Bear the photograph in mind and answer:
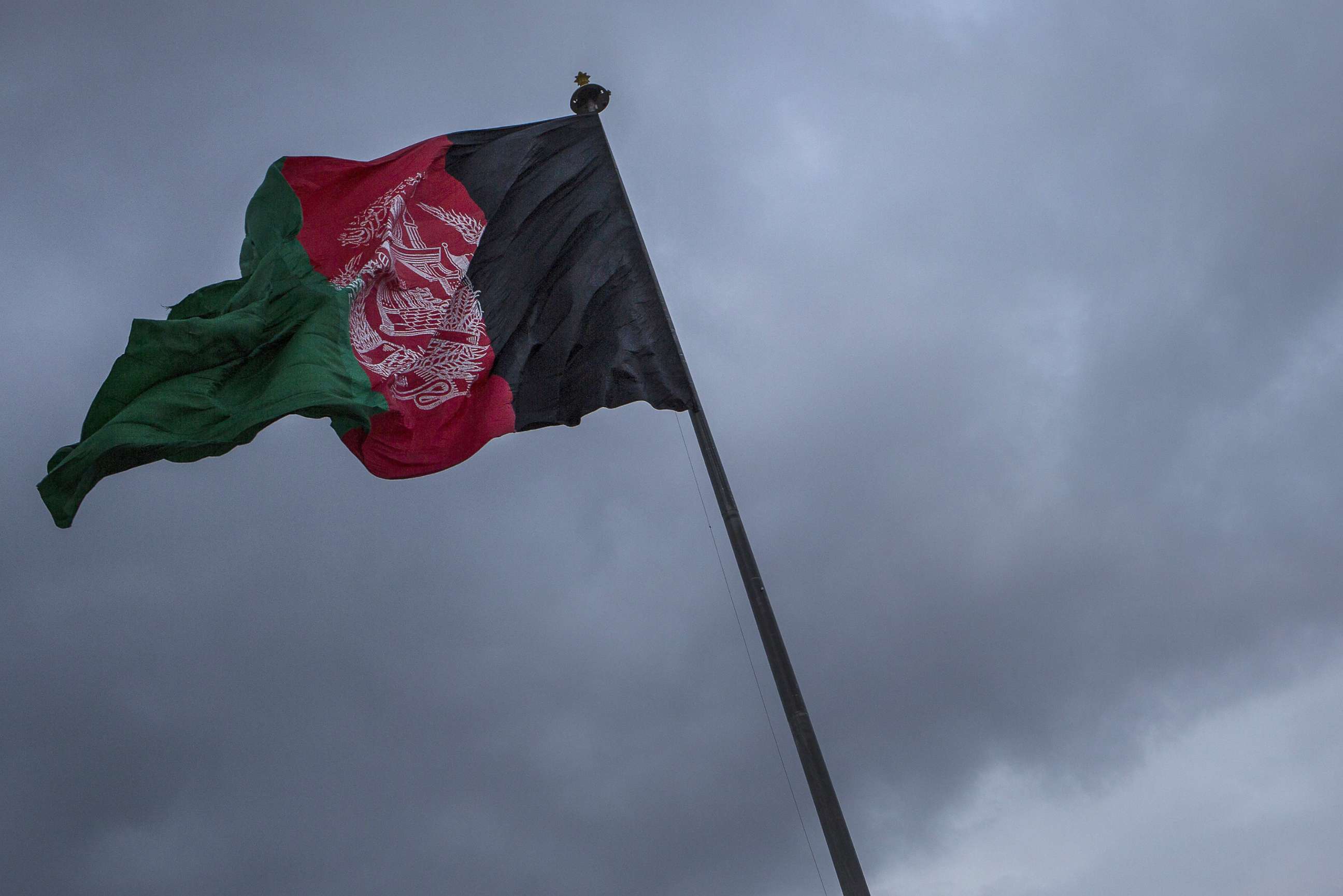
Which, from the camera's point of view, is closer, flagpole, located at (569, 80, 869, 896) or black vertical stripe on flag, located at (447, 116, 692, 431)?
flagpole, located at (569, 80, 869, 896)

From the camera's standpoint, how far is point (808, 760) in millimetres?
11305

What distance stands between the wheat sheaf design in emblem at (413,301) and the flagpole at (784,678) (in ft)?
11.0

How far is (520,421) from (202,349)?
13.5 feet

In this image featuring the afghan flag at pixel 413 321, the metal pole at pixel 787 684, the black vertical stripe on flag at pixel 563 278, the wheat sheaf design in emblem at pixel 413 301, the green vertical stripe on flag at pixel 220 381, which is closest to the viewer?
the metal pole at pixel 787 684

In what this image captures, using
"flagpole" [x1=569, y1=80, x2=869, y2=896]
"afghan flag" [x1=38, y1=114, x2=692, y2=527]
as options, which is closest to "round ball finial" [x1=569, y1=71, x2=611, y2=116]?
"afghan flag" [x1=38, y1=114, x2=692, y2=527]

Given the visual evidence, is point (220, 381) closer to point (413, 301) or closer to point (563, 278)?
point (413, 301)

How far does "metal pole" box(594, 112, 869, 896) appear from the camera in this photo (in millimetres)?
10648

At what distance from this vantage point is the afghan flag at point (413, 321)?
14.5 meters

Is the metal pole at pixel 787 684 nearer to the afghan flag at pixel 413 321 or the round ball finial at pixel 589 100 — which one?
the afghan flag at pixel 413 321

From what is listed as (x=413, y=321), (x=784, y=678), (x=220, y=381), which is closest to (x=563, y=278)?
(x=413, y=321)

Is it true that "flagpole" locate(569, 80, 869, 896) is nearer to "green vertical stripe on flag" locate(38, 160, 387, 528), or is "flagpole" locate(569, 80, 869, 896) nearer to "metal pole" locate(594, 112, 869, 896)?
"metal pole" locate(594, 112, 869, 896)

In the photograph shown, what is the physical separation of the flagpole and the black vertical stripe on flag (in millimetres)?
657

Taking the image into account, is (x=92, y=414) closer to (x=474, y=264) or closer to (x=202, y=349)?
(x=202, y=349)

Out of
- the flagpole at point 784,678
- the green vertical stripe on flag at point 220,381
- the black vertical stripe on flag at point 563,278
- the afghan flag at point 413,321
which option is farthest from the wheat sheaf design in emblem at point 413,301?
the flagpole at point 784,678
